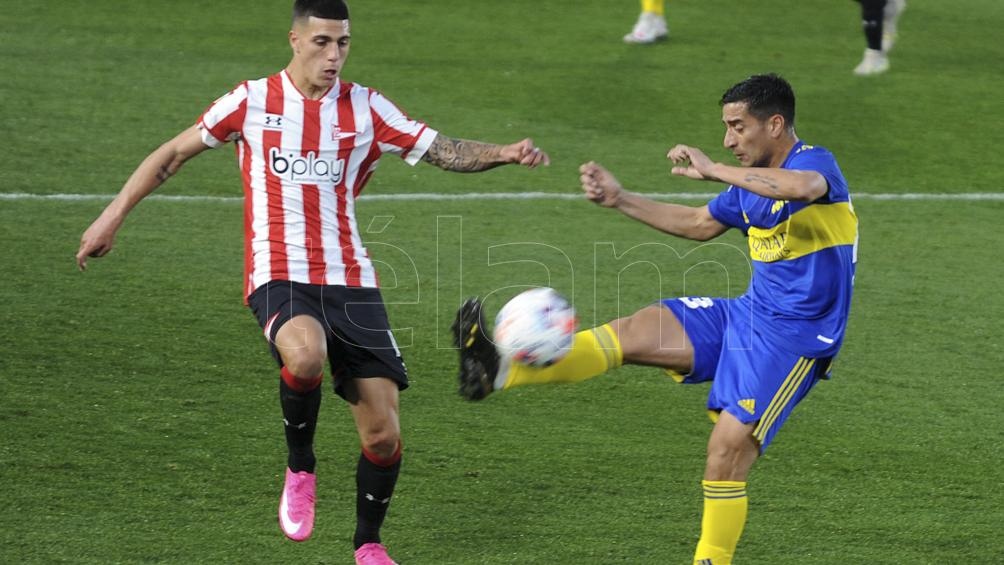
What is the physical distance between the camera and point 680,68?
1291cm

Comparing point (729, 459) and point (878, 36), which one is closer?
point (729, 459)

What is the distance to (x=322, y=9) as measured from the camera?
5078 millimetres

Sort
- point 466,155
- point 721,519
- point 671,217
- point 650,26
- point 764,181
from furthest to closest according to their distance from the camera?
point 650,26 → point 671,217 → point 466,155 → point 721,519 → point 764,181

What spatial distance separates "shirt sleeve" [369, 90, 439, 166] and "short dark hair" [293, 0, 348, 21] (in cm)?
36

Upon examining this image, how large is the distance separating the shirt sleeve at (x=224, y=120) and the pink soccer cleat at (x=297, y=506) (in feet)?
4.29

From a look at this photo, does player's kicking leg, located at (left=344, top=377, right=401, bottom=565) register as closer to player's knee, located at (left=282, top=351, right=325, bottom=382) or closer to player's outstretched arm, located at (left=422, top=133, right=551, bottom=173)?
player's knee, located at (left=282, top=351, right=325, bottom=382)

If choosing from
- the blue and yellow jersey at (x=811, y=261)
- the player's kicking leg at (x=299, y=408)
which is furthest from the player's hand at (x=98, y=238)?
the blue and yellow jersey at (x=811, y=261)

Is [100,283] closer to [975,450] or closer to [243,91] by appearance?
[243,91]

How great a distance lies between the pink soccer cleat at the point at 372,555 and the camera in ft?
16.3

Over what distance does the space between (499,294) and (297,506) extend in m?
3.12

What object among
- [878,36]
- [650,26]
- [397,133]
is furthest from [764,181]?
[650,26]

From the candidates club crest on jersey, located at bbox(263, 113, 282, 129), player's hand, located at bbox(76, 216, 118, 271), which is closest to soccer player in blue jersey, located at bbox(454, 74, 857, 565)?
club crest on jersey, located at bbox(263, 113, 282, 129)

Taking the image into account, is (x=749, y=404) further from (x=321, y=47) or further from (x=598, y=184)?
(x=321, y=47)

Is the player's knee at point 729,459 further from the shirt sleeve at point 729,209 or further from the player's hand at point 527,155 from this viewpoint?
the player's hand at point 527,155
